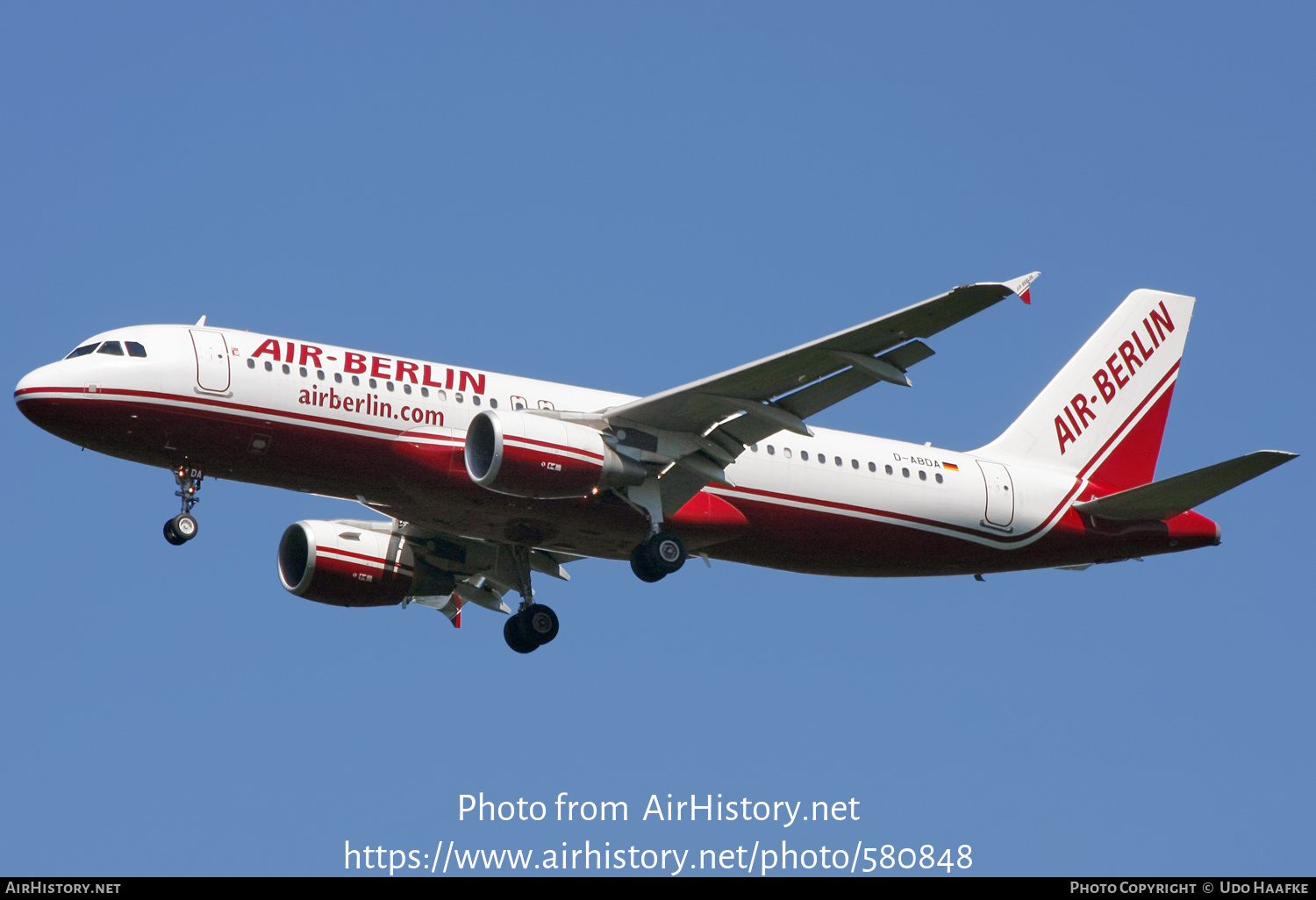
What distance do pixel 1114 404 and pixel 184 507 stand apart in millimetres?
20800

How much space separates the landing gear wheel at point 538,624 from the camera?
37.8 metres

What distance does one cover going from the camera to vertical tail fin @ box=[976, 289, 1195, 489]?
3938 cm

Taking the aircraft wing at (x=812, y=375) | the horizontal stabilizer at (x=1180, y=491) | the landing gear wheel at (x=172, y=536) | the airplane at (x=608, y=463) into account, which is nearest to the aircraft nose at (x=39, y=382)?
the airplane at (x=608, y=463)

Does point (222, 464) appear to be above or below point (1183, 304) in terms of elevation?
below

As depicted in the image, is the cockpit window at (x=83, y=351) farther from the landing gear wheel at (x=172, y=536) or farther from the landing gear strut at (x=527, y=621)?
the landing gear strut at (x=527, y=621)

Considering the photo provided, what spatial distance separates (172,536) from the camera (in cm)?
3247

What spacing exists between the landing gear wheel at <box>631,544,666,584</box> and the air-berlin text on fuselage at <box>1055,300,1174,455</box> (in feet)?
35.2

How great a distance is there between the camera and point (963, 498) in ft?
122

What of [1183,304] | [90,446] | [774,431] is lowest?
[90,446]

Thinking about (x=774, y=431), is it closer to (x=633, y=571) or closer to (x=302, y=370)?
(x=633, y=571)

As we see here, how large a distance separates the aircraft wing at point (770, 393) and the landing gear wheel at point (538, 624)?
5078 mm

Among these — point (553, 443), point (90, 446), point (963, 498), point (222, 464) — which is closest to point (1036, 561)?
point (963, 498)

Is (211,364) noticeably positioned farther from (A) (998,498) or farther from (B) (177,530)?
(A) (998,498)

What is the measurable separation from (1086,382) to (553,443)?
1436 cm
